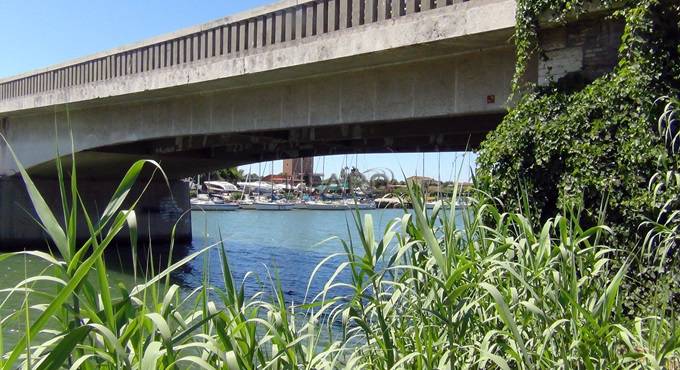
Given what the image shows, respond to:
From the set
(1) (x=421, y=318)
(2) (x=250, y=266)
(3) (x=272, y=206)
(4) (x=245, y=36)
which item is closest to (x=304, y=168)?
(2) (x=250, y=266)

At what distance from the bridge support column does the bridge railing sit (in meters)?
4.40

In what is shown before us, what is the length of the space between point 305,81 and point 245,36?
1.19 metres

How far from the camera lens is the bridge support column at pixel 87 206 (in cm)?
2006

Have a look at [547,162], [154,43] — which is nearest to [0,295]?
[154,43]

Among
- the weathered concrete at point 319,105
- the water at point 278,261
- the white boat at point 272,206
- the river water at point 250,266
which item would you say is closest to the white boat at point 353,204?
the weathered concrete at point 319,105

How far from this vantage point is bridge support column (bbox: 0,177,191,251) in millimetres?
20062

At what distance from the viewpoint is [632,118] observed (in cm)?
608

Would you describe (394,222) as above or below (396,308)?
above

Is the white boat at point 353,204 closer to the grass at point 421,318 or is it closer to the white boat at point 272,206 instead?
the grass at point 421,318

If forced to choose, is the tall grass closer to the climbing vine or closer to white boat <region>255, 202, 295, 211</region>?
the climbing vine

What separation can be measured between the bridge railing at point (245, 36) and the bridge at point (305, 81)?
0.02m

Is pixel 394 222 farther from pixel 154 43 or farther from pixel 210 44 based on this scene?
pixel 154 43

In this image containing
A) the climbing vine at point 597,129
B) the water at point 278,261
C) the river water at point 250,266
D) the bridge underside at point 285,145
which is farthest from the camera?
the water at point 278,261

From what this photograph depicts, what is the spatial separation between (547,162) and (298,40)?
4.34 metres
